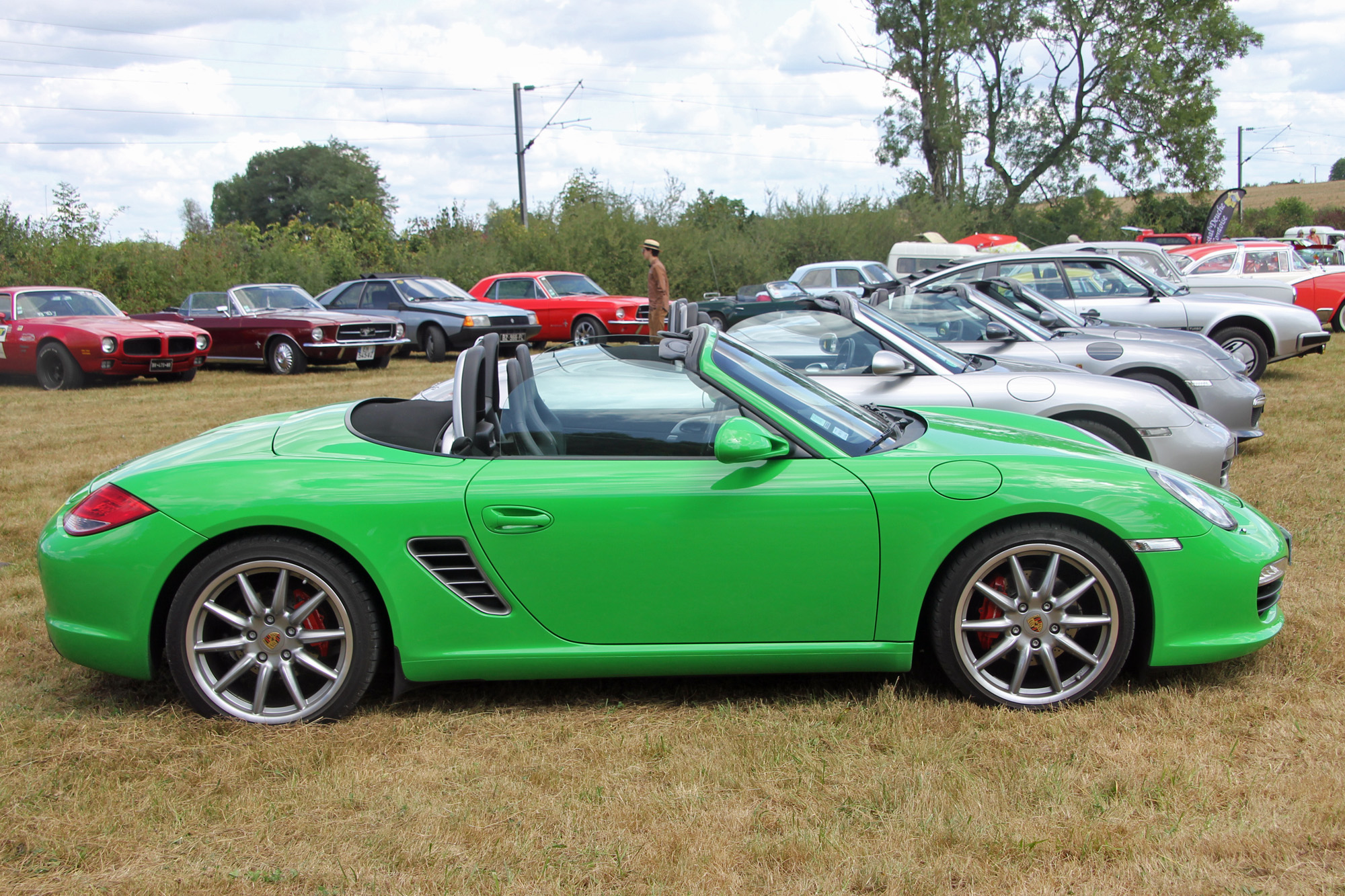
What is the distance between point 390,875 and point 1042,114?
4307cm

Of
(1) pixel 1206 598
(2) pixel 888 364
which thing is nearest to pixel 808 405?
(1) pixel 1206 598

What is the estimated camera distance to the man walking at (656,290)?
48.1 feet

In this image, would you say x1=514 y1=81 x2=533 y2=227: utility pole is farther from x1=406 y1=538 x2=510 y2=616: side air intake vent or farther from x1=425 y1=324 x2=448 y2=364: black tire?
x1=406 y1=538 x2=510 y2=616: side air intake vent

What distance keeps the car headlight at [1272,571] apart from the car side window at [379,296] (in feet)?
54.3

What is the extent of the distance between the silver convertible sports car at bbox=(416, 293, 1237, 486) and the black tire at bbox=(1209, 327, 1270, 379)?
6.70 metres

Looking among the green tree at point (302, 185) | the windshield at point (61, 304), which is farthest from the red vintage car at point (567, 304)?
the green tree at point (302, 185)

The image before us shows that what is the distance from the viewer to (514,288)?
19.6 meters

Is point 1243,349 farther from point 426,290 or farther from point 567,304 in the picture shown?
point 426,290

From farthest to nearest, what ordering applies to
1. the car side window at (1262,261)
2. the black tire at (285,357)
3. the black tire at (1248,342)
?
1. the car side window at (1262,261)
2. the black tire at (285,357)
3. the black tire at (1248,342)

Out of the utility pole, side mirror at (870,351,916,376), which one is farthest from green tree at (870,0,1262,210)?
side mirror at (870,351,916,376)

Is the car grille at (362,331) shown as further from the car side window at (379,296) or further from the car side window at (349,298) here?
the car side window at (349,298)

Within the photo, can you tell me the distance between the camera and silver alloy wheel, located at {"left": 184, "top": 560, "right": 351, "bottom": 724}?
3.24 meters

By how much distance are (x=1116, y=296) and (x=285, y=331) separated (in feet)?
38.8

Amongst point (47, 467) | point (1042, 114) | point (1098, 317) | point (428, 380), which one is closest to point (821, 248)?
point (1042, 114)
